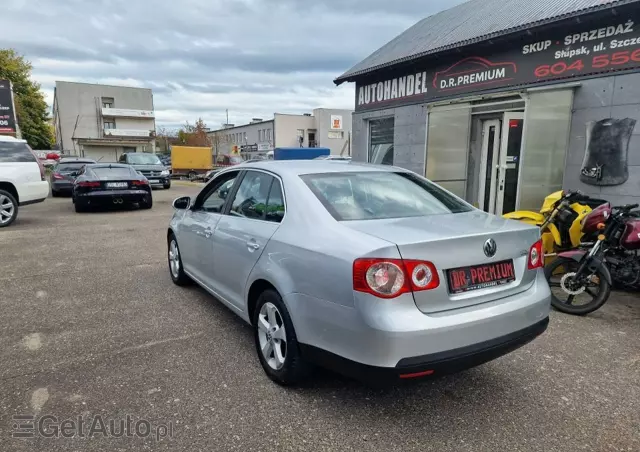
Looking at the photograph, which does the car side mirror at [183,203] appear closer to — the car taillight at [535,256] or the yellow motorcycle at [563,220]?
the car taillight at [535,256]

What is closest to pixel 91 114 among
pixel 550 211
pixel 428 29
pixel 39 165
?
pixel 39 165

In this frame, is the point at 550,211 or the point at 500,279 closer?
the point at 500,279

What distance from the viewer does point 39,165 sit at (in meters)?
9.95

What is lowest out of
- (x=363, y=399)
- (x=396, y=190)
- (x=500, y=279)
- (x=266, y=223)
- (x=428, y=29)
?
(x=363, y=399)

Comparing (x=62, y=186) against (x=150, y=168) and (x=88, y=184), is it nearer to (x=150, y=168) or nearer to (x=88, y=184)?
(x=150, y=168)

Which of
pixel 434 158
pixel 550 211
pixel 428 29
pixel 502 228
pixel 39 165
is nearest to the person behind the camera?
pixel 502 228

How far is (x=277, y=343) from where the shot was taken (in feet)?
9.90

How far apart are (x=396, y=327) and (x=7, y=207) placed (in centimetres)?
1023

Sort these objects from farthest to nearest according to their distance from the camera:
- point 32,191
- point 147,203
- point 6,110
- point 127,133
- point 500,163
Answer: point 127,133 → point 6,110 → point 147,203 → point 32,191 → point 500,163

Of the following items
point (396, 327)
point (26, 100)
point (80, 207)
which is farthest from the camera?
point (26, 100)

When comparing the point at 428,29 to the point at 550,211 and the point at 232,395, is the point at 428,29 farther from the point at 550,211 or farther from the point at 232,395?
the point at 232,395

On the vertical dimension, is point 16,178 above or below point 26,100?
below

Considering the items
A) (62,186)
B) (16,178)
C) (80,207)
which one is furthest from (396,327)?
(62,186)

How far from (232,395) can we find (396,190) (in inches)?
74.0
